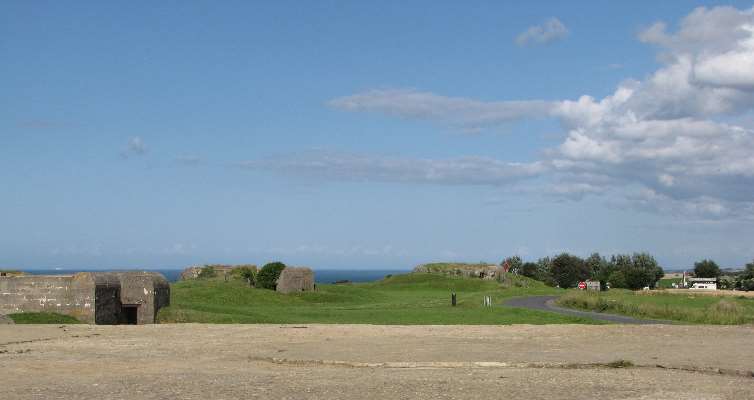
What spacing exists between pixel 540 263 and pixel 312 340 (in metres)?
118

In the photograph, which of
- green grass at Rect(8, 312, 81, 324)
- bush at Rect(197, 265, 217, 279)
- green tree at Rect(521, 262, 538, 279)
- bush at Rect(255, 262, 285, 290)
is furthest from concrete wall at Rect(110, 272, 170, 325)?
green tree at Rect(521, 262, 538, 279)

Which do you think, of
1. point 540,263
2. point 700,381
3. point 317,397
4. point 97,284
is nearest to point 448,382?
point 317,397

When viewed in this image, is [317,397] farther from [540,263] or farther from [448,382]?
[540,263]

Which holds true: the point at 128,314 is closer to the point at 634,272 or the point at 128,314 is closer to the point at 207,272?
the point at 207,272

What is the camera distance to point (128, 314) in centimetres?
2977

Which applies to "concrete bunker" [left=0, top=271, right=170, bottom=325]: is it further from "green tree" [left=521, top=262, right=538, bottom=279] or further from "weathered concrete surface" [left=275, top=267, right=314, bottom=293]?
"green tree" [left=521, top=262, right=538, bottom=279]

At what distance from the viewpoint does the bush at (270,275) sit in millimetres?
58000

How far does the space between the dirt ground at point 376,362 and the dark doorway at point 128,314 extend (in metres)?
5.49

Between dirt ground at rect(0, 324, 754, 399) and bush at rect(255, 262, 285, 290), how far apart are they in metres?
34.0

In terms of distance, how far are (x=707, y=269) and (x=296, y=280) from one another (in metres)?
104

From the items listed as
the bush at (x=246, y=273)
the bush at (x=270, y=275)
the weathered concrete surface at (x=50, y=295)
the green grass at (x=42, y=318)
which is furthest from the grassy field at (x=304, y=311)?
the bush at (x=246, y=273)

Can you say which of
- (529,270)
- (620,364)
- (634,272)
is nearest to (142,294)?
(620,364)

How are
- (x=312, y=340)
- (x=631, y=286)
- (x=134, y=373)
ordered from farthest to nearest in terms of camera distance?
(x=631, y=286) → (x=312, y=340) → (x=134, y=373)

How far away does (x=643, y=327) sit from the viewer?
78.9 feet
